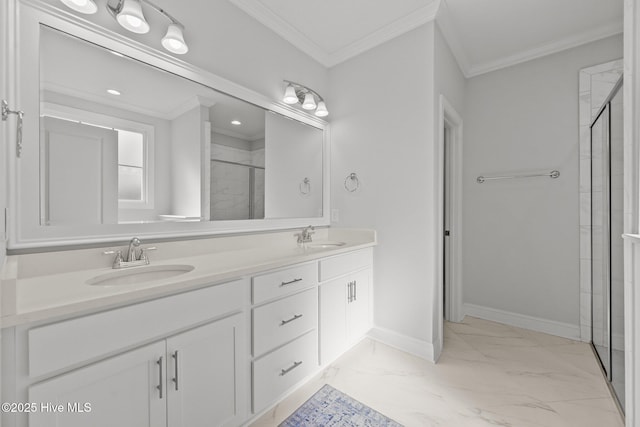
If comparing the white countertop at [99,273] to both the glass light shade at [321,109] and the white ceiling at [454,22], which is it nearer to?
the glass light shade at [321,109]

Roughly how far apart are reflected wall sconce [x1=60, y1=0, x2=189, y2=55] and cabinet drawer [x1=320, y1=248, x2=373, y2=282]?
4.93 ft

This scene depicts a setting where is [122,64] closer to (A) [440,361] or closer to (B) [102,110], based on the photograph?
(B) [102,110]

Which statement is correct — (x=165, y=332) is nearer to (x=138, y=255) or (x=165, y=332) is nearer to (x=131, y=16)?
(x=138, y=255)

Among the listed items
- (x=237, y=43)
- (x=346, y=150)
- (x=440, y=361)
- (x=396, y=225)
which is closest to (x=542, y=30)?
(x=346, y=150)

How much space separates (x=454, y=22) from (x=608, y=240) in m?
1.93

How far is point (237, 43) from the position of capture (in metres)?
1.82

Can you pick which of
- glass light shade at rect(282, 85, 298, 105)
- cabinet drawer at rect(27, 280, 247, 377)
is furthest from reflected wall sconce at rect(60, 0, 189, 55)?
cabinet drawer at rect(27, 280, 247, 377)

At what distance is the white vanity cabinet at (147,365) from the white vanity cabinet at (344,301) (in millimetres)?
638

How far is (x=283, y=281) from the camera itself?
1487 millimetres

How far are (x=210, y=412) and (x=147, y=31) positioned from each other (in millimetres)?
1811

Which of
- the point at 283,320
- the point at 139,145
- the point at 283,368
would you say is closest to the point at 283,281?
the point at 283,320

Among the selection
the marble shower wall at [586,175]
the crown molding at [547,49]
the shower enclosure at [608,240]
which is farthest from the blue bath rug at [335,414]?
the crown molding at [547,49]

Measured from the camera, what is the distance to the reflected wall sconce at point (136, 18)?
1.18 m

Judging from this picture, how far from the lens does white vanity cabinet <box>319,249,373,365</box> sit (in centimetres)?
179
